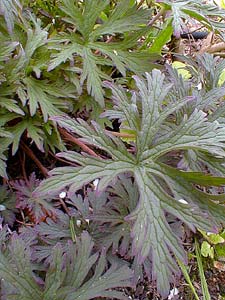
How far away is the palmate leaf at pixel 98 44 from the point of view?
1520 millimetres

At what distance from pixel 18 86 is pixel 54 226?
418 mm

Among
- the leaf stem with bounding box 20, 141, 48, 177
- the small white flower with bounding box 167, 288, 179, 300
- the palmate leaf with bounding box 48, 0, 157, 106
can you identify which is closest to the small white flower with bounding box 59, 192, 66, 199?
the leaf stem with bounding box 20, 141, 48, 177

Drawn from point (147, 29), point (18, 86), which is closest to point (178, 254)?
point (18, 86)

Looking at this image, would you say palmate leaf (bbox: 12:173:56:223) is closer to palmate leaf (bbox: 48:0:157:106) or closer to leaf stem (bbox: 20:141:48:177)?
leaf stem (bbox: 20:141:48:177)

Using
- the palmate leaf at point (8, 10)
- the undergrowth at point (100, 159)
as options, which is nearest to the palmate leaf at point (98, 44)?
the undergrowth at point (100, 159)

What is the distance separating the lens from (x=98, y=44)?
62.2 inches

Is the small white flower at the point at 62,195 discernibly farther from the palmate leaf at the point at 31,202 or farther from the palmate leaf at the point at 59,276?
the palmate leaf at the point at 59,276

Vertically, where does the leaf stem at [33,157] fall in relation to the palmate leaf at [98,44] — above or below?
below

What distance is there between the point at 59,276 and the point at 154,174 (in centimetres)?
32

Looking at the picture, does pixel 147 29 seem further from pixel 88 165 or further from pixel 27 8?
pixel 88 165

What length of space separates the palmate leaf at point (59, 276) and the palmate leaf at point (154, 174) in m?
0.10

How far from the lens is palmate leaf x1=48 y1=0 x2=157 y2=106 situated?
4.99 feet

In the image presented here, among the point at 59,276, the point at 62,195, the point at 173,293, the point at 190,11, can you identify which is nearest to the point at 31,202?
the point at 62,195

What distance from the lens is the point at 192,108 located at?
140 cm
